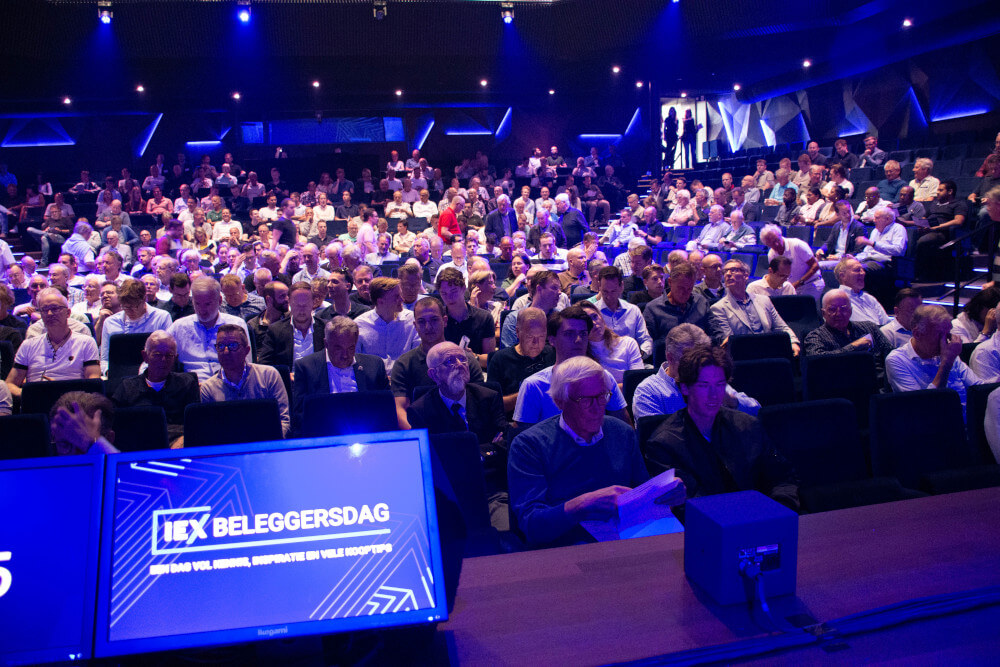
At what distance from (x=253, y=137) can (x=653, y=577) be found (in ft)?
62.4

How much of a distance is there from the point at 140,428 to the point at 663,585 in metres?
2.91

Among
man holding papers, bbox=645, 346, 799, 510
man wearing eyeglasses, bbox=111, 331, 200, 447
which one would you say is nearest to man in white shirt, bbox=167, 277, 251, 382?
man wearing eyeglasses, bbox=111, 331, 200, 447

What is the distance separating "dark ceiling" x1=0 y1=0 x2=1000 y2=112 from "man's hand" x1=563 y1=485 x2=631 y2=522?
42.0 feet

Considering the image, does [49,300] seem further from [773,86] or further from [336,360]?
[773,86]

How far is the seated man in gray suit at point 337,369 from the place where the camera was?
166 inches

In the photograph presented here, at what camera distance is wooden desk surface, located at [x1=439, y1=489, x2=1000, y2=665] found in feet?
4.39

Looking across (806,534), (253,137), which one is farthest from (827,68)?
(806,534)

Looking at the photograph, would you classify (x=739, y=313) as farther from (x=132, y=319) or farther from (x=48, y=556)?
(x=48, y=556)

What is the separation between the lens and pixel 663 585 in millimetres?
1533

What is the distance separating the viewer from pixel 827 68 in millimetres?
15789

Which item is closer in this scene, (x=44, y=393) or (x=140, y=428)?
(x=140, y=428)

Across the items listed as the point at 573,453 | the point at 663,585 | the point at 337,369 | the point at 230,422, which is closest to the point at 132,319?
the point at 337,369

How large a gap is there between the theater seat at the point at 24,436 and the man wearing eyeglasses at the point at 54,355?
Answer: 167 cm

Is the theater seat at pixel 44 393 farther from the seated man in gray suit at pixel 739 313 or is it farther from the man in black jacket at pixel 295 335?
the seated man in gray suit at pixel 739 313
